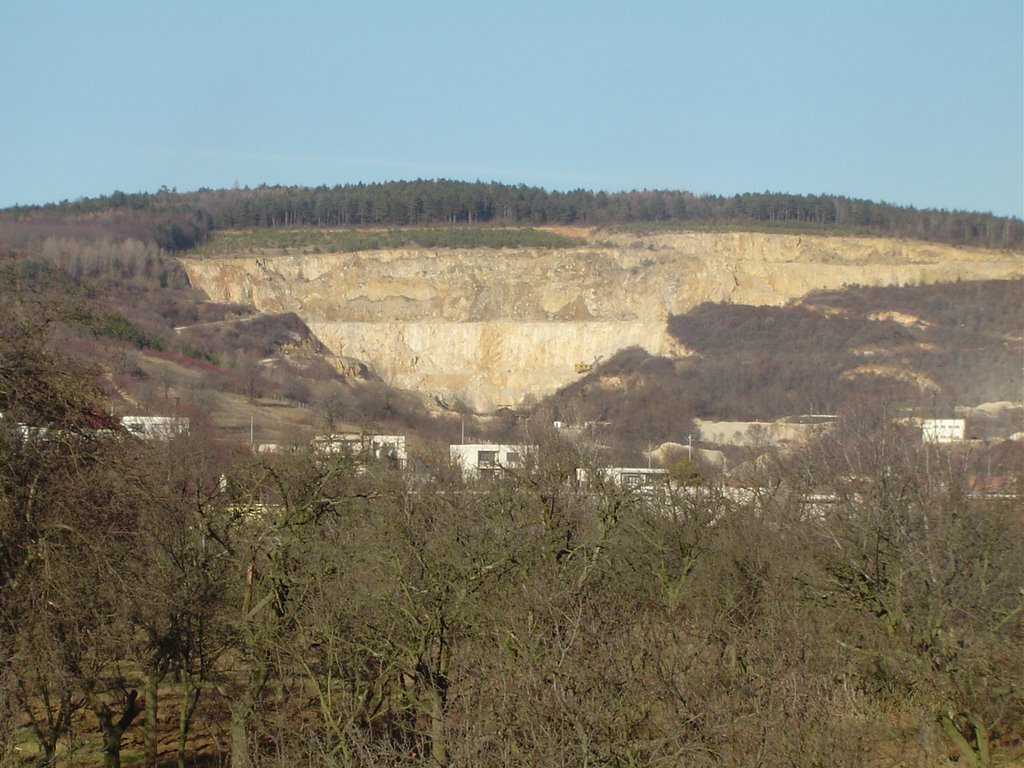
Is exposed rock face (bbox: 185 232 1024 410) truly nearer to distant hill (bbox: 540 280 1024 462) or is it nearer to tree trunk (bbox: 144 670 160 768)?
distant hill (bbox: 540 280 1024 462)

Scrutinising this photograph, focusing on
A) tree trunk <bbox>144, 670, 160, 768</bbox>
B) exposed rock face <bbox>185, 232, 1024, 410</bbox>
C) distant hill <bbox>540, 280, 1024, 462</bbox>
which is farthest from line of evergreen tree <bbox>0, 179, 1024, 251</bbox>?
tree trunk <bbox>144, 670, 160, 768</bbox>

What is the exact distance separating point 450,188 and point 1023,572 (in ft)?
318

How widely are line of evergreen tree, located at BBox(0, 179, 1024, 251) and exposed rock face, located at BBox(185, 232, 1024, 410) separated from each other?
697 cm

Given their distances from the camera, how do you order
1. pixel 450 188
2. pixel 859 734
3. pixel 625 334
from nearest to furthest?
pixel 859 734 < pixel 625 334 < pixel 450 188

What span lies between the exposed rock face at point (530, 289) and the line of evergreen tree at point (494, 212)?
6.97m

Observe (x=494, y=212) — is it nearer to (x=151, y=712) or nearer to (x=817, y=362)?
(x=817, y=362)

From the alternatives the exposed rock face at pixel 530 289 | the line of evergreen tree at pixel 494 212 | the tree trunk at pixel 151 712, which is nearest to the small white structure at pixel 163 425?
the tree trunk at pixel 151 712

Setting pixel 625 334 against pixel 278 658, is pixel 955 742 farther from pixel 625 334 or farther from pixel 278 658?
pixel 625 334

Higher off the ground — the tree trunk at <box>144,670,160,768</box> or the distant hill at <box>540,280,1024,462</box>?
the tree trunk at <box>144,670,160,768</box>

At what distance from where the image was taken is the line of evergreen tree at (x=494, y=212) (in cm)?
9156

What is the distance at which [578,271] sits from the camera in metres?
84.1

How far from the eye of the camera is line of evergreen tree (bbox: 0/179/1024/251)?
91562 mm

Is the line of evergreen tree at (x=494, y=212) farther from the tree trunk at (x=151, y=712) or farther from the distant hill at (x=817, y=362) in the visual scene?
the tree trunk at (x=151, y=712)

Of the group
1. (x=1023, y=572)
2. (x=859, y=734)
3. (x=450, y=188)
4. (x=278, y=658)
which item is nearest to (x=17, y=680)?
(x=278, y=658)
